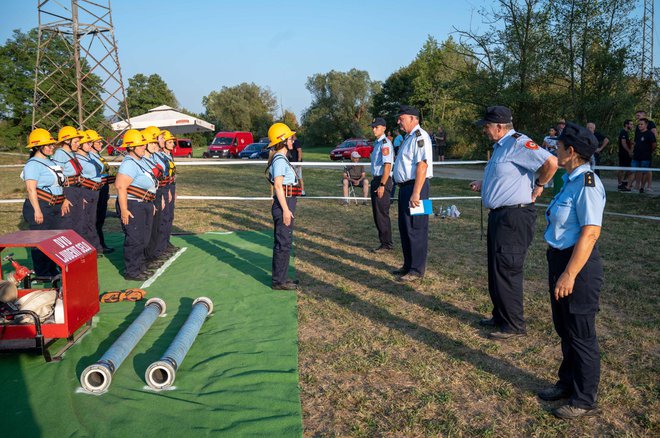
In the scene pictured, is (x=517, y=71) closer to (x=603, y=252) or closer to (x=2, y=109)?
(x=603, y=252)

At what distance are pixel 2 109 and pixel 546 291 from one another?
5531 cm

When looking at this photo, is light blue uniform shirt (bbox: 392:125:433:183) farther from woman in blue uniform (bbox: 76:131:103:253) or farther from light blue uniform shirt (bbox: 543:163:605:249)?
woman in blue uniform (bbox: 76:131:103:253)

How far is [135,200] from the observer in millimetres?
7004

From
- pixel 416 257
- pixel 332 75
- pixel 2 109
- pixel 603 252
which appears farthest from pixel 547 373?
pixel 332 75

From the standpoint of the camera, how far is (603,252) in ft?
27.5

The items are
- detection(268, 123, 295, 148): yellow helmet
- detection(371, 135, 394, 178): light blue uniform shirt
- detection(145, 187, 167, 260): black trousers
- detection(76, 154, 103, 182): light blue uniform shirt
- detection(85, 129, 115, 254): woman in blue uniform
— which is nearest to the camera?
detection(268, 123, 295, 148): yellow helmet

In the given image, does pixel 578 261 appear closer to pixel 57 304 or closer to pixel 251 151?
pixel 57 304

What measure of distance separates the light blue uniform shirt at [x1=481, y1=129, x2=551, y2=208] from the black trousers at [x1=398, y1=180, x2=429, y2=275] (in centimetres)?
195

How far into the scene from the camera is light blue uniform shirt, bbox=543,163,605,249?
10.6ft

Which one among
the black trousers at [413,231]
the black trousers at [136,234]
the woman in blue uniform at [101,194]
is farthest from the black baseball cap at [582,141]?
the woman in blue uniform at [101,194]

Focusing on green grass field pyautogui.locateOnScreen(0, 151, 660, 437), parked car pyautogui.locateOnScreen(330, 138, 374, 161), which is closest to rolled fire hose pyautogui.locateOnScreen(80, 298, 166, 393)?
green grass field pyautogui.locateOnScreen(0, 151, 660, 437)

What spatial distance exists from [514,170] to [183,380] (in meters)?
3.49

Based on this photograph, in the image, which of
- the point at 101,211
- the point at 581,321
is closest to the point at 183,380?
the point at 581,321

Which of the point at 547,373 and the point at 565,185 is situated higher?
the point at 565,185
